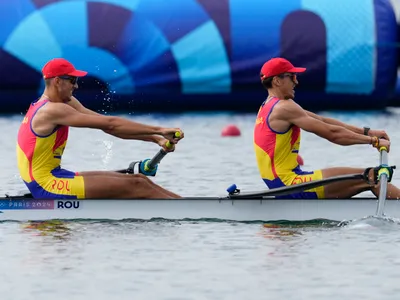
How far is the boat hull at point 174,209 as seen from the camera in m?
12.7

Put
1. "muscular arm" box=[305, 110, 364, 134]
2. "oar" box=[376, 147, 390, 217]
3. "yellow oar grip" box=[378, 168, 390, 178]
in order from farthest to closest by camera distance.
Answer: "muscular arm" box=[305, 110, 364, 134] → "yellow oar grip" box=[378, 168, 390, 178] → "oar" box=[376, 147, 390, 217]

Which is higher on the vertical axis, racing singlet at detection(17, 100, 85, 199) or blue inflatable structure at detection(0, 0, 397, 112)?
blue inflatable structure at detection(0, 0, 397, 112)

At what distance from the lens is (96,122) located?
12.7 m

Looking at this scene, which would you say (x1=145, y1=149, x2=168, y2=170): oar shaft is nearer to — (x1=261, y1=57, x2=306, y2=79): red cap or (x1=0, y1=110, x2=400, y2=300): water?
(x1=0, y1=110, x2=400, y2=300): water

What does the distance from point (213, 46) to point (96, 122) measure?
53.1ft

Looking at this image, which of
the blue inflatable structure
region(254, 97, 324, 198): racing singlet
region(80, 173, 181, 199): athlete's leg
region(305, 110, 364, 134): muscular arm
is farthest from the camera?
the blue inflatable structure

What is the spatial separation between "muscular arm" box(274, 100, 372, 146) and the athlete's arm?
3.81ft

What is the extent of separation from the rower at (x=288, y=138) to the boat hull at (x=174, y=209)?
0.29m

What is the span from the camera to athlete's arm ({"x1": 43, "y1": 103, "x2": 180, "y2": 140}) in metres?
12.6

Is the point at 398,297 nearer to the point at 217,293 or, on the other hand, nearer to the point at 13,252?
the point at 217,293

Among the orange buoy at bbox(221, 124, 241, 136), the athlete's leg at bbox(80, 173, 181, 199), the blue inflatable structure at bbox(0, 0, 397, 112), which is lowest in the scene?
the athlete's leg at bbox(80, 173, 181, 199)

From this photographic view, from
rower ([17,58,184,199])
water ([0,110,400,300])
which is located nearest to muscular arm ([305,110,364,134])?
water ([0,110,400,300])

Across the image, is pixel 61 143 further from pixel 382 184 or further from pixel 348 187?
pixel 382 184

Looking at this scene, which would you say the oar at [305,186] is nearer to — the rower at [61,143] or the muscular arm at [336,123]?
the muscular arm at [336,123]
